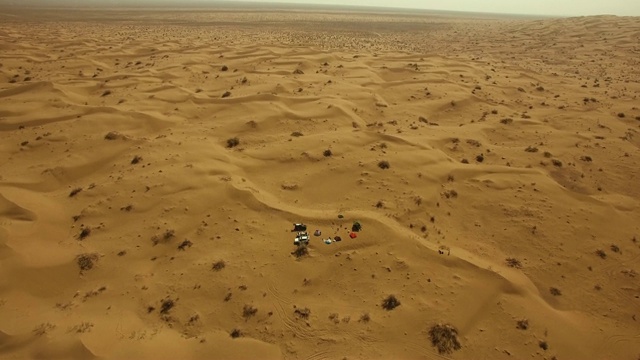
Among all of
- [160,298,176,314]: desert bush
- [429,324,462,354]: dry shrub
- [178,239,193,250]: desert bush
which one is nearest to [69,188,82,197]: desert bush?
[178,239,193,250]: desert bush

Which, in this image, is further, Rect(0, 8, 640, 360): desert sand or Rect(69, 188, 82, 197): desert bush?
Rect(69, 188, 82, 197): desert bush

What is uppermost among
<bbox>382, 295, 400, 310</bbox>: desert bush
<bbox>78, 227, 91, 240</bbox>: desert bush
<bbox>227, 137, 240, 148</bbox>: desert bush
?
<bbox>227, 137, 240, 148</bbox>: desert bush

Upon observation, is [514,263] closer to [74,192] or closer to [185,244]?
[185,244]

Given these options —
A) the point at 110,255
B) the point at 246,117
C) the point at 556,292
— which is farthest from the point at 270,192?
the point at 556,292

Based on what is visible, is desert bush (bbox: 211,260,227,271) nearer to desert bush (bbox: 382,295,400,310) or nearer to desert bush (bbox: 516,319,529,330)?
desert bush (bbox: 382,295,400,310)

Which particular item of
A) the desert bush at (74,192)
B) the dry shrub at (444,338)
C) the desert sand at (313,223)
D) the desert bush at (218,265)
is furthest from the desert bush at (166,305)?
the desert bush at (74,192)

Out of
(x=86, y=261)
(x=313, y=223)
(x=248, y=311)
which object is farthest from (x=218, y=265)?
(x=86, y=261)

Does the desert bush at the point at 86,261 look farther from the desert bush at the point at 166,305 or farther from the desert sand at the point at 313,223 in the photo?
the desert bush at the point at 166,305

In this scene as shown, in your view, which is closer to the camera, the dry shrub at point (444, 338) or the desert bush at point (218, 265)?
the dry shrub at point (444, 338)
